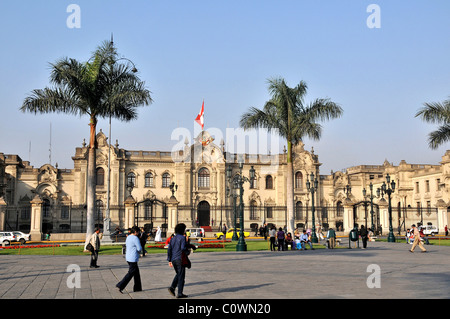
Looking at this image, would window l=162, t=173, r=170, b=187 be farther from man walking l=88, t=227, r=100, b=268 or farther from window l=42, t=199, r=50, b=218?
man walking l=88, t=227, r=100, b=268

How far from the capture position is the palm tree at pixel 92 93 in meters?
24.2

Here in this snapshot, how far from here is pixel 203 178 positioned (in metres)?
58.9

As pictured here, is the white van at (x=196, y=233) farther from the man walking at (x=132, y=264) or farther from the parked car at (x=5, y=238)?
the man walking at (x=132, y=264)

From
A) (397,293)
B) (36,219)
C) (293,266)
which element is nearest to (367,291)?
(397,293)

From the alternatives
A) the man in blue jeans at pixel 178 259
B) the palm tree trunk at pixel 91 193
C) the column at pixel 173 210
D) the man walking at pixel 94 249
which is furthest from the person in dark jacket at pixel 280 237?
the man in blue jeans at pixel 178 259

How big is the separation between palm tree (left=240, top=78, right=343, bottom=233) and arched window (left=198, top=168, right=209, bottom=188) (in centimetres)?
2983

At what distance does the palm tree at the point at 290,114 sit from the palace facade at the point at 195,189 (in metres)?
23.2

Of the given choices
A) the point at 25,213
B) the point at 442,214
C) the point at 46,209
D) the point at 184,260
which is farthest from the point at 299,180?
the point at 184,260

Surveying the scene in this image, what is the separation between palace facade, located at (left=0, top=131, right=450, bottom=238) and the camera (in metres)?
55.0

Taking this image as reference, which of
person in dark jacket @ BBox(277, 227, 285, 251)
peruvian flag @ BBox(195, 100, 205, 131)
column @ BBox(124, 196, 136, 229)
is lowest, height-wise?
person in dark jacket @ BBox(277, 227, 285, 251)

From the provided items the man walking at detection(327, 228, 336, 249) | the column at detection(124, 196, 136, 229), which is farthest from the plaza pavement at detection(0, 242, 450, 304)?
the column at detection(124, 196, 136, 229)

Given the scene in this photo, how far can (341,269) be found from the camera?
15453mm
